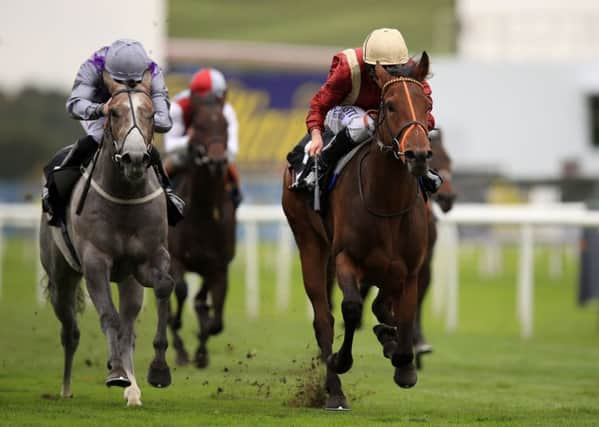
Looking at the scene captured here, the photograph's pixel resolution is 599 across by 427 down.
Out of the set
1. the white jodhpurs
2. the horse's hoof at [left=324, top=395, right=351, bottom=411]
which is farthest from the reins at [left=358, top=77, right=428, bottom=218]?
the horse's hoof at [left=324, top=395, right=351, bottom=411]

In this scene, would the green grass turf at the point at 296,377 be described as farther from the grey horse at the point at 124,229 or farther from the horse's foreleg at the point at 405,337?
the grey horse at the point at 124,229

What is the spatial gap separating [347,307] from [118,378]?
1.23 m

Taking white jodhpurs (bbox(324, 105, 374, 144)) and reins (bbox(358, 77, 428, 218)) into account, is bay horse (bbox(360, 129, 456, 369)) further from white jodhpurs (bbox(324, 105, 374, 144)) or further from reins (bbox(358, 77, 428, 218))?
reins (bbox(358, 77, 428, 218))

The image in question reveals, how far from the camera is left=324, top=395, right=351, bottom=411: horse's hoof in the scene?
784 cm

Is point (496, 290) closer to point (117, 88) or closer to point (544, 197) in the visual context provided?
point (544, 197)

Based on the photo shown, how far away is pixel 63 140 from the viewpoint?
128ft

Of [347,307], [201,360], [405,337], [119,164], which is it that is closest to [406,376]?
[405,337]

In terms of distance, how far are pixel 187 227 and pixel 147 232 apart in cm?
320

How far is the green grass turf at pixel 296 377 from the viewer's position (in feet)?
25.0

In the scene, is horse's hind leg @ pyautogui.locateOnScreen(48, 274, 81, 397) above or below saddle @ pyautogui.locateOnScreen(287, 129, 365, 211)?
below

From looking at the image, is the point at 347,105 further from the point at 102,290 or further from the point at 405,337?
the point at 102,290

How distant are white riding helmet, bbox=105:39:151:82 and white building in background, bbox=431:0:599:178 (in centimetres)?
2780

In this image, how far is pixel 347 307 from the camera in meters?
7.42

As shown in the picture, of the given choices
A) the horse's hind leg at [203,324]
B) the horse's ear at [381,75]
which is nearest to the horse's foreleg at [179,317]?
the horse's hind leg at [203,324]
